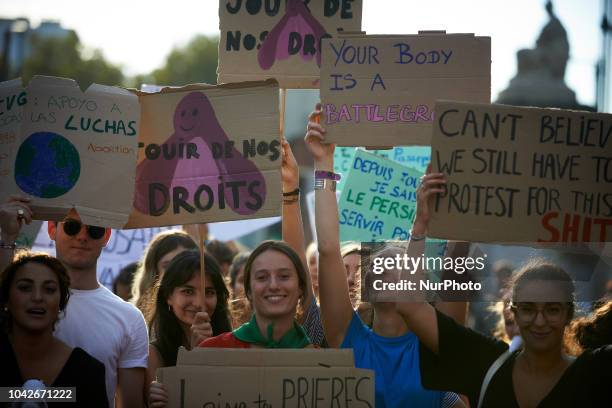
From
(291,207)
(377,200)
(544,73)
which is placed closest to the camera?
(291,207)

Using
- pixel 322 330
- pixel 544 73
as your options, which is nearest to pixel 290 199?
pixel 322 330

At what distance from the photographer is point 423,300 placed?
16.6 feet

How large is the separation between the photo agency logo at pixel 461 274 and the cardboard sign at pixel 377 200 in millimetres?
1788

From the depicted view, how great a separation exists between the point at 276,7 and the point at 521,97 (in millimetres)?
31015

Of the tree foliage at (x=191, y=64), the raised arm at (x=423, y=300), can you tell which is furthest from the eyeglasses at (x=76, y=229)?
the tree foliage at (x=191, y=64)

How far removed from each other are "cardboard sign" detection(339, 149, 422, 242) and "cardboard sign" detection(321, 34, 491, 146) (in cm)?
161

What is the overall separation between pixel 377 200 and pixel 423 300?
228 cm

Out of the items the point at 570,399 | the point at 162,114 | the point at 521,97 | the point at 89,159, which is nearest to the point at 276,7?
the point at 162,114

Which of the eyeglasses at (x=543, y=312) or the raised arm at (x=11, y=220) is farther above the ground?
the raised arm at (x=11, y=220)

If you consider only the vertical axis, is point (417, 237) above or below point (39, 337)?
above

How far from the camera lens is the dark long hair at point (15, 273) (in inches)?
196

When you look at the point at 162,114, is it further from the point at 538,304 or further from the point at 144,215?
the point at 538,304

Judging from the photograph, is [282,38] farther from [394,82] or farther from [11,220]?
[11,220]

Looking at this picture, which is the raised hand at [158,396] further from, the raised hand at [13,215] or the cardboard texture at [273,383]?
the raised hand at [13,215]
